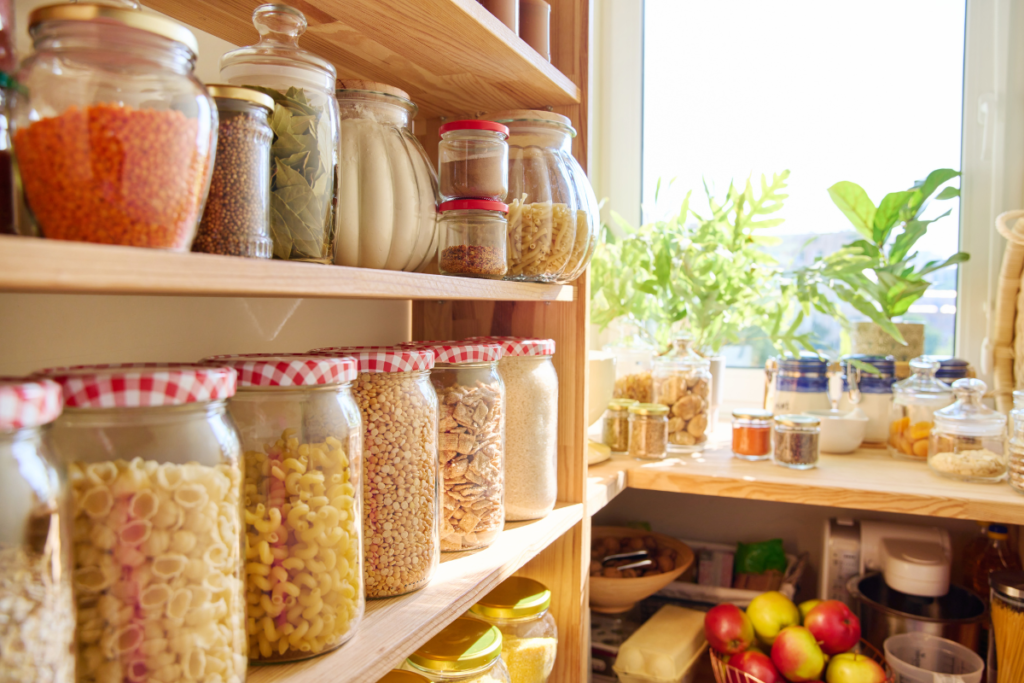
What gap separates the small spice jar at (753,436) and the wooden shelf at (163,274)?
3.58ft

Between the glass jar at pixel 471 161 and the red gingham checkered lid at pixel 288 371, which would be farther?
the glass jar at pixel 471 161

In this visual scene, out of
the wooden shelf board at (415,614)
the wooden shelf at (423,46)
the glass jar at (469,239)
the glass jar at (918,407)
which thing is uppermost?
the wooden shelf at (423,46)

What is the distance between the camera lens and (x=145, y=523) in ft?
1.36

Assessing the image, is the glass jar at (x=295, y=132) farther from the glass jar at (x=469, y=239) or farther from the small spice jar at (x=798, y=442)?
the small spice jar at (x=798, y=442)

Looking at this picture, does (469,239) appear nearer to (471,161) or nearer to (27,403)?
(471,161)

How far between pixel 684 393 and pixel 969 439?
548mm

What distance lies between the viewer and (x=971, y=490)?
122cm

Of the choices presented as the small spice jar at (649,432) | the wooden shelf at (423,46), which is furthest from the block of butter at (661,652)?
the wooden shelf at (423,46)

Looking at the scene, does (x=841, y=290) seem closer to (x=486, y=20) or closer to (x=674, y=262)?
(x=674, y=262)

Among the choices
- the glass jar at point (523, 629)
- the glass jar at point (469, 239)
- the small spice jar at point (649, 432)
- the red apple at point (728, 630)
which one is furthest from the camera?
the small spice jar at point (649, 432)

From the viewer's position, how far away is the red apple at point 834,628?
4.24ft

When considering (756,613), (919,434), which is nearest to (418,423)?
(756,613)

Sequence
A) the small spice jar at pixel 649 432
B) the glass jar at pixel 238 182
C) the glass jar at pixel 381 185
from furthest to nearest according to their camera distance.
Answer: the small spice jar at pixel 649 432, the glass jar at pixel 381 185, the glass jar at pixel 238 182

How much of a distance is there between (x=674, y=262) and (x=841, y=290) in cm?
41
